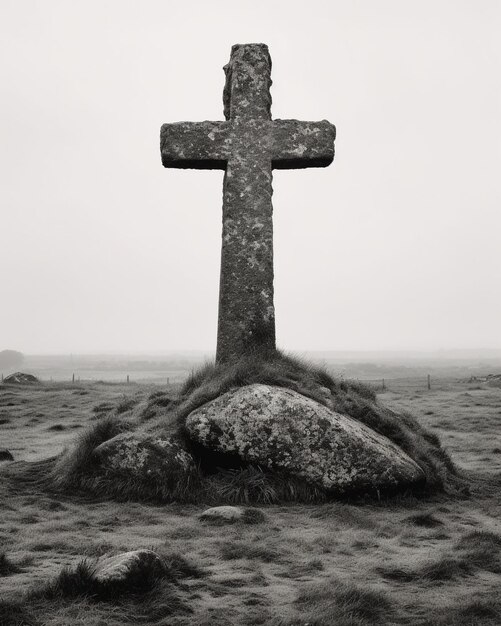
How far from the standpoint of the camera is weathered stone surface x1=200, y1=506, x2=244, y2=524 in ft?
19.5

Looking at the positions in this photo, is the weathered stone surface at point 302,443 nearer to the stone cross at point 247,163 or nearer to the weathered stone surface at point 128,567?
the stone cross at point 247,163

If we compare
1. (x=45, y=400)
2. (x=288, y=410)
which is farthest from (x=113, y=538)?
(x=45, y=400)

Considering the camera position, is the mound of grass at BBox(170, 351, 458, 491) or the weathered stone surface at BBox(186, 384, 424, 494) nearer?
the weathered stone surface at BBox(186, 384, 424, 494)

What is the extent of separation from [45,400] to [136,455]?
12.7 meters

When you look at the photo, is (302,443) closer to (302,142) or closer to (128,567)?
(128,567)

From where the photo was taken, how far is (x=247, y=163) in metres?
9.56

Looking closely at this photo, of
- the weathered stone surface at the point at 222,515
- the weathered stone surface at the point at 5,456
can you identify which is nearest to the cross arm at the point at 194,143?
the weathered stone surface at the point at 5,456

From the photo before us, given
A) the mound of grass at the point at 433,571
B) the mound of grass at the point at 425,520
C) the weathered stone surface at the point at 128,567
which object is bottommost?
the mound of grass at the point at 425,520

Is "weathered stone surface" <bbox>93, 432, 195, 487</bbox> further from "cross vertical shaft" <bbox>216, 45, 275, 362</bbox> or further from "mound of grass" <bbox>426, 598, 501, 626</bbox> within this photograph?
"mound of grass" <bbox>426, 598, 501, 626</bbox>

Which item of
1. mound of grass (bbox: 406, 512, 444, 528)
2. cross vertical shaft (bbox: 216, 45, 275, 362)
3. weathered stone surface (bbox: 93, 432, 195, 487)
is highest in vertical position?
cross vertical shaft (bbox: 216, 45, 275, 362)

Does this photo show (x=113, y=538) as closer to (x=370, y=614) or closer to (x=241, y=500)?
(x=241, y=500)

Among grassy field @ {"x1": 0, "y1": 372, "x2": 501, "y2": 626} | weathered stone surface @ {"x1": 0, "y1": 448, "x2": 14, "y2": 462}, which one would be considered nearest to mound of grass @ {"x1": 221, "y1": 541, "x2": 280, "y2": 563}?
grassy field @ {"x1": 0, "y1": 372, "x2": 501, "y2": 626}

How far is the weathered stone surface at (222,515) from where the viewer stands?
5.95 m

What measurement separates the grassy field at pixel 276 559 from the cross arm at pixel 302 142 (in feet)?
18.4
